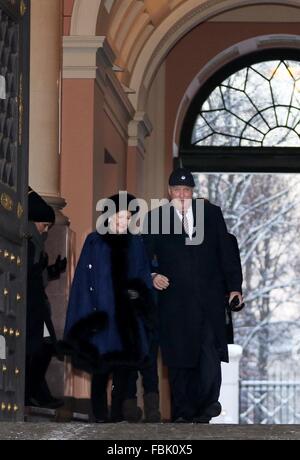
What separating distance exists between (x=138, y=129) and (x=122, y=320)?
1064 cm

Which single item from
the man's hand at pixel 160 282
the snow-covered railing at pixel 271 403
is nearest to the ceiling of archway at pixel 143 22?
the man's hand at pixel 160 282

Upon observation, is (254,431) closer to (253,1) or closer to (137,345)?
(137,345)

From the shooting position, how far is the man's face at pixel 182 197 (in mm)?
Result: 12547

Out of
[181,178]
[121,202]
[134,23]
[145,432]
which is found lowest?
[145,432]

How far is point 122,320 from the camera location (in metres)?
12.6

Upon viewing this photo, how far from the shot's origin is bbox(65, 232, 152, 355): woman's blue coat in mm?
12547

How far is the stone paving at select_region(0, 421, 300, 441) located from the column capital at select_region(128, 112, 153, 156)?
14.2 metres

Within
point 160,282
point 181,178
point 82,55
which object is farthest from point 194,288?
point 82,55

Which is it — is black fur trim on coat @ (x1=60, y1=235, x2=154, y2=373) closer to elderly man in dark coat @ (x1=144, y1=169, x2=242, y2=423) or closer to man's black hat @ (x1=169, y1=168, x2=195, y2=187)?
elderly man in dark coat @ (x1=144, y1=169, x2=242, y2=423)

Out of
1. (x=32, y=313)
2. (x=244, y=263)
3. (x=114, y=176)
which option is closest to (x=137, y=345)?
(x=32, y=313)

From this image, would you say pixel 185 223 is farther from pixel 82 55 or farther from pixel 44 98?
pixel 82 55

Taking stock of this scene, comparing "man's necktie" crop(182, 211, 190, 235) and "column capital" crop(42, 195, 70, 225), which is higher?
"column capital" crop(42, 195, 70, 225)

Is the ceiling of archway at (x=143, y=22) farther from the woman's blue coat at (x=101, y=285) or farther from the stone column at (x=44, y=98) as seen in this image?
the woman's blue coat at (x=101, y=285)

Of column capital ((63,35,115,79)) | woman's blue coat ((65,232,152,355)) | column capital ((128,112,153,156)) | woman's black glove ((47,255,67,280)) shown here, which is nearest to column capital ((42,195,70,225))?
woman's black glove ((47,255,67,280))
